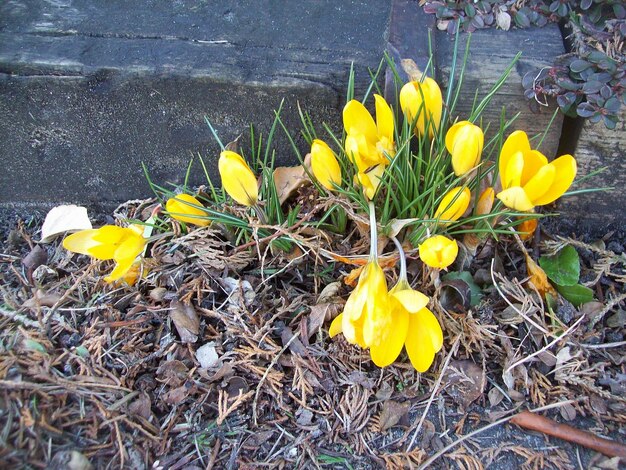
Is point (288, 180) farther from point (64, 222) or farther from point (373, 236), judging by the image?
point (64, 222)

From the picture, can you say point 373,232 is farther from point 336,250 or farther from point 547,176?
point 547,176

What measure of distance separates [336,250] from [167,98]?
2.08 feet

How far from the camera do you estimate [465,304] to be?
140cm

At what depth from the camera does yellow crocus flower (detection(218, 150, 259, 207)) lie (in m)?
1.27

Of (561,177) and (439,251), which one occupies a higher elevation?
(561,177)

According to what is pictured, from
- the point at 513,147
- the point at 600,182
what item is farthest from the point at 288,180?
the point at 600,182

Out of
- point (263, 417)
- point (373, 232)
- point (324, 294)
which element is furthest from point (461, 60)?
point (263, 417)

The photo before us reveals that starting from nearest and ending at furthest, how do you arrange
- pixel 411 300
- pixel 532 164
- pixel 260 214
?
pixel 411 300 < pixel 532 164 < pixel 260 214

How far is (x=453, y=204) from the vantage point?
4.11ft

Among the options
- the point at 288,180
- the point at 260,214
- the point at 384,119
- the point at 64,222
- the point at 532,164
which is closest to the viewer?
the point at 532,164

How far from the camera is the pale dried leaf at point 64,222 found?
165 cm

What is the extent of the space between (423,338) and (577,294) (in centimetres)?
49

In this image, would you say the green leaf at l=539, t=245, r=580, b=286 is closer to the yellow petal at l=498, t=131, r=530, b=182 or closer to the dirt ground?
the dirt ground

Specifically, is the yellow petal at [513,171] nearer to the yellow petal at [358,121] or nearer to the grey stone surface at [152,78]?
the yellow petal at [358,121]
